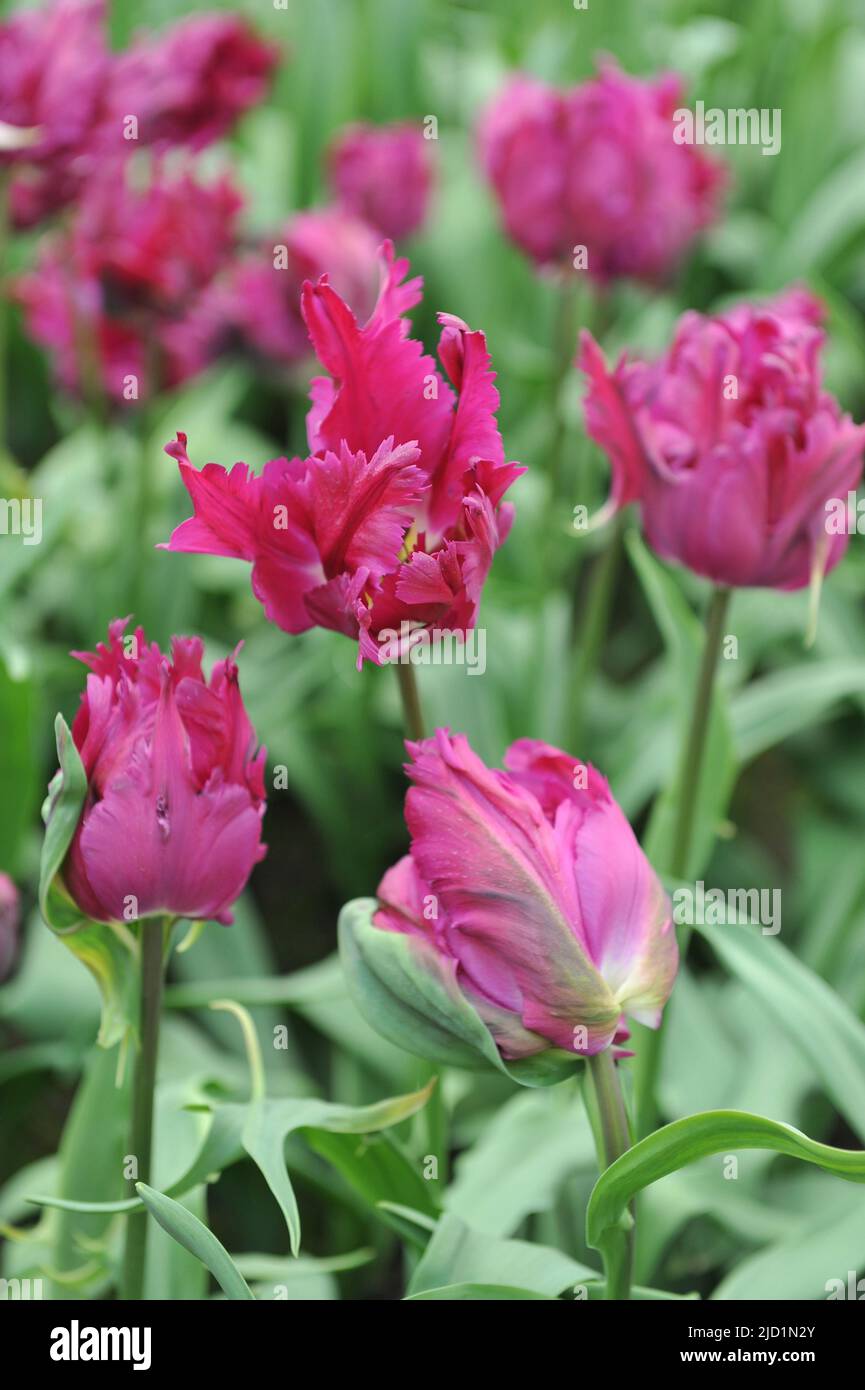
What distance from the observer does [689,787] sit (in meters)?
0.95

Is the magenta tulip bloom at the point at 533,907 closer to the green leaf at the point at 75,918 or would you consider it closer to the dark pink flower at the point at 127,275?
the green leaf at the point at 75,918

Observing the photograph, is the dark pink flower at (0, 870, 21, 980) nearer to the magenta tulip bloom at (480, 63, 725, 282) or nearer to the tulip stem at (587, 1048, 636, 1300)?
the tulip stem at (587, 1048, 636, 1300)

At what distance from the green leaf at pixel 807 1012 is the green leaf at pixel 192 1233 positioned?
1.27 ft

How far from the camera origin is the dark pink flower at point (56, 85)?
1348mm

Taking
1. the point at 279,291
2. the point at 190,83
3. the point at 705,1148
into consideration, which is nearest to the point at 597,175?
the point at 190,83

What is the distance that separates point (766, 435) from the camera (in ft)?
2.80

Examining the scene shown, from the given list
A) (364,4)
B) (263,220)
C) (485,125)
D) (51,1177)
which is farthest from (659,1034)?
(364,4)

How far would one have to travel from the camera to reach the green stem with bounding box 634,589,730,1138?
920mm

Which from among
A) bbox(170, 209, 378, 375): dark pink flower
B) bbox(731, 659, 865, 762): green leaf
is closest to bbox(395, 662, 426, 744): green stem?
bbox(731, 659, 865, 762): green leaf

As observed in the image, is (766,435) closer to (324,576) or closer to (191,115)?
(324,576)

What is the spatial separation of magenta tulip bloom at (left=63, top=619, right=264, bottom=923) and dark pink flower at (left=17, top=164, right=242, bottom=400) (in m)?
0.86

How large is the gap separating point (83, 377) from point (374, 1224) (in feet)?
3.04

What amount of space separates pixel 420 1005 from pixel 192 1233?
0.13 meters

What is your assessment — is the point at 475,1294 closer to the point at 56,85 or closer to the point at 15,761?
the point at 15,761
